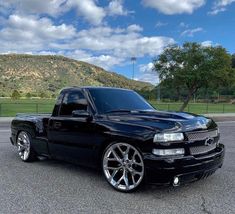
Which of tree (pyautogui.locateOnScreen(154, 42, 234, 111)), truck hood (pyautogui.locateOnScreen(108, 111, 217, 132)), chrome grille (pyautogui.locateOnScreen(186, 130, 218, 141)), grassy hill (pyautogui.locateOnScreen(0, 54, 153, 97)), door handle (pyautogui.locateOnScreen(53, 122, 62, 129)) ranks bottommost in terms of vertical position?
chrome grille (pyautogui.locateOnScreen(186, 130, 218, 141))

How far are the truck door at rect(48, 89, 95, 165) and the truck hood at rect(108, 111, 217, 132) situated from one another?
56 centimetres

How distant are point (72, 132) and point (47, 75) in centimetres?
12565

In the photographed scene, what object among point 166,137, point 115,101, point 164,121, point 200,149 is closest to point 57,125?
point 115,101

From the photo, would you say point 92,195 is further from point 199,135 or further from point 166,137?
point 199,135

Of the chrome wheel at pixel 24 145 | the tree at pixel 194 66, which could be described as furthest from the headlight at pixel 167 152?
the tree at pixel 194 66

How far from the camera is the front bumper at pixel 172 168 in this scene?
5.05 meters

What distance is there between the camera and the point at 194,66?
26812mm

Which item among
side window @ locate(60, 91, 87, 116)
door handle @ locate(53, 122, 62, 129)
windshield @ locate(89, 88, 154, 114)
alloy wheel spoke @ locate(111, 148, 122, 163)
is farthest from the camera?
door handle @ locate(53, 122, 62, 129)

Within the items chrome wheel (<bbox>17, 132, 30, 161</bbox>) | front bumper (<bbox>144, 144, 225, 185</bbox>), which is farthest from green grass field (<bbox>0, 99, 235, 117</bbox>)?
front bumper (<bbox>144, 144, 225, 185</bbox>)

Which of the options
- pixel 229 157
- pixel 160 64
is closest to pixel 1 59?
pixel 160 64

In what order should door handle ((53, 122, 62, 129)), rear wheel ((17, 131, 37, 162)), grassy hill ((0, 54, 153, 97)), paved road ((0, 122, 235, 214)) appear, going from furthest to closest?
grassy hill ((0, 54, 153, 97)) → rear wheel ((17, 131, 37, 162)) → door handle ((53, 122, 62, 129)) → paved road ((0, 122, 235, 214))

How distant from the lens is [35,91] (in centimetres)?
11912

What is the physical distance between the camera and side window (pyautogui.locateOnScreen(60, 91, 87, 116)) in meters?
6.53

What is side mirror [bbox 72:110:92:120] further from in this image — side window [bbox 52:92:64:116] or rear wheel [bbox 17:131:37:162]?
rear wheel [bbox 17:131:37:162]
